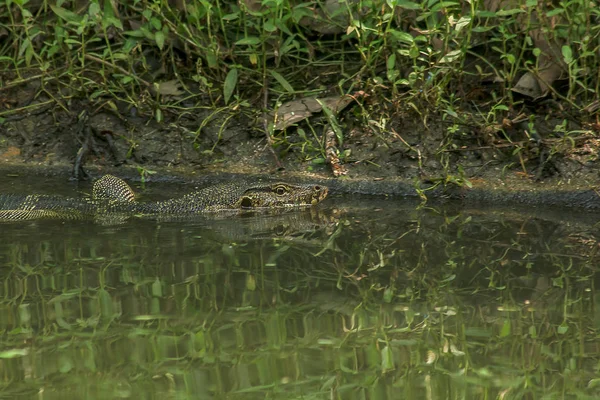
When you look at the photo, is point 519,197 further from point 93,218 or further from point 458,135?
point 93,218

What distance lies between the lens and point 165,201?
8.62m

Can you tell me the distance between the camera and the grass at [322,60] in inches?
342

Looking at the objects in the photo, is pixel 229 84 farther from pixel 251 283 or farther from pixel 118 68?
pixel 251 283

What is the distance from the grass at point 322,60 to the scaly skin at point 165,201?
0.58 m

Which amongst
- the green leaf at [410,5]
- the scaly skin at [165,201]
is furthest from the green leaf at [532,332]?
the green leaf at [410,5]

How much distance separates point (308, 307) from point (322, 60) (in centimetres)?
433

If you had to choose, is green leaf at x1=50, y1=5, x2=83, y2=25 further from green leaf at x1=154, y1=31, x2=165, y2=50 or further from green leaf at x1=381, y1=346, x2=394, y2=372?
green leaf at x1=381, y1=346, x2=394, y2=372

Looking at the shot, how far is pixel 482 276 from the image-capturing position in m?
6.28

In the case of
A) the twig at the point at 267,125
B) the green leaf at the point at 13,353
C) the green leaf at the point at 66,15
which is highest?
the green leaf at the point at 66,15

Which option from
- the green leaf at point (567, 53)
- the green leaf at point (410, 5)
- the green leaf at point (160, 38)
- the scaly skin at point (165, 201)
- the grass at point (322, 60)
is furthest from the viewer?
the green leaf at point (160, 38)

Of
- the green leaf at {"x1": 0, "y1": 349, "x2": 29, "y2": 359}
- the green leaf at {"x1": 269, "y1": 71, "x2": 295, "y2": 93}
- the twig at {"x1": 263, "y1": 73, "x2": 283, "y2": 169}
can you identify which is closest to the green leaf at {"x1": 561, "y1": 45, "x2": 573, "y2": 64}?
the green leaf at {"x1": 269, "y1": 71, "x2": 295, "y2": 93}

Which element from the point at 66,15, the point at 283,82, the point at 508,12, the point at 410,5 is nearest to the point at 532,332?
the point at 508,12

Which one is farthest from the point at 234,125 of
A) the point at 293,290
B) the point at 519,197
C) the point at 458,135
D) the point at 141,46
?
the point at 293,290

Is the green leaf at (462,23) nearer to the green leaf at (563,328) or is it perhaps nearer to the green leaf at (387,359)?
the green leaf at (563,328)
